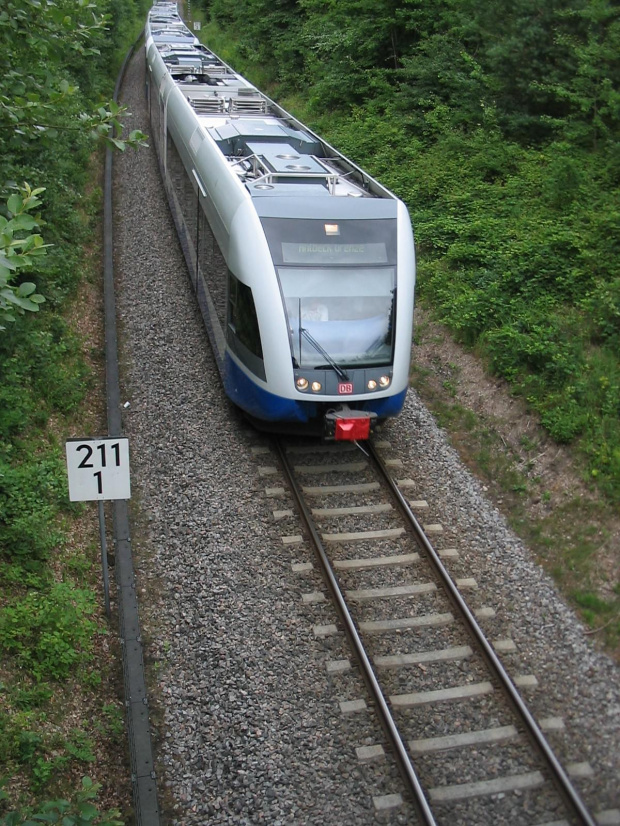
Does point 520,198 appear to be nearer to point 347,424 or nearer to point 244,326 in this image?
point 244,326

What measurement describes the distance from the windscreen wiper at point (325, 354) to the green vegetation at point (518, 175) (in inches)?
101

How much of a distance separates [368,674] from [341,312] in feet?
13.2

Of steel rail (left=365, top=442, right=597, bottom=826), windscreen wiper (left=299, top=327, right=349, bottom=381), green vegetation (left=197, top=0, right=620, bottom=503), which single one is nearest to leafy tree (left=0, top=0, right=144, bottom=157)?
→ windscreen wiper (left=299, top=327, right=349, bottom=381)

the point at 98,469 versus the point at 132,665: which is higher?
the point at 98,469

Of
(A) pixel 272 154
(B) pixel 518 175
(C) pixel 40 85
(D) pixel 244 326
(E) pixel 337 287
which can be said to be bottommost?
(D) pixel 244 326

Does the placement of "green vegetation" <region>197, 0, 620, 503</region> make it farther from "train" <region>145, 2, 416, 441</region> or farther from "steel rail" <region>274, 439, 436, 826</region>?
"steel rail" <region>274, 439, 436, 826</region>

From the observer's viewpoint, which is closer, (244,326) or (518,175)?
(244,326)

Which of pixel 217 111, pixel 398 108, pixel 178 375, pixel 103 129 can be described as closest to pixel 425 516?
pixel 178 375

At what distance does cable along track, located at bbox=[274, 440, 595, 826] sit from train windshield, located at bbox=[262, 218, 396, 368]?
1.45 m

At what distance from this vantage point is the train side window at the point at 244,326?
883 cm

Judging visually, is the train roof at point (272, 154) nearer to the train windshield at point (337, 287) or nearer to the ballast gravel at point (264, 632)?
the train windshield at point (337, 287)

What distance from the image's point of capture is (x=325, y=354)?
344 inches

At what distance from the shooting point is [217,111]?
49.9 feet

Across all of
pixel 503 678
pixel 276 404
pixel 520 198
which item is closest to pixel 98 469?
pixel 276 404
